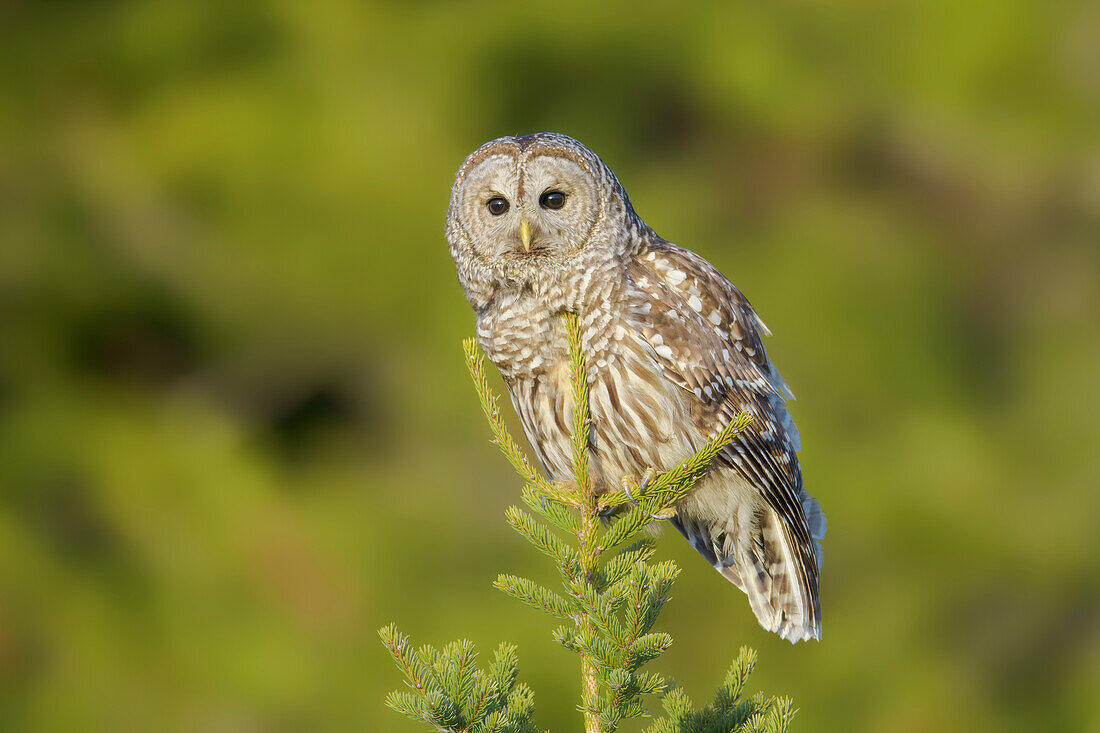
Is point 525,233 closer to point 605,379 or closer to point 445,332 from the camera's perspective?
point 605,379

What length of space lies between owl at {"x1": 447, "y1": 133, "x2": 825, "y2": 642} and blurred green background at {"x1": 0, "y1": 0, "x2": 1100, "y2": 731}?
2.60 metres

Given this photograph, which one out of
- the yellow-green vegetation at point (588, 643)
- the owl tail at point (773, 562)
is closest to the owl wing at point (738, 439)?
the owl tail at point (773, 562)

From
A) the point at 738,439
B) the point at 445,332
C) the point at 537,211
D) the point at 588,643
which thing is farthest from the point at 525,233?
the point at 445,332

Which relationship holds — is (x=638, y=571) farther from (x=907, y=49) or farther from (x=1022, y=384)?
(x=907, y=49)

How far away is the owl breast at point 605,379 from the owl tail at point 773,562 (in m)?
0.44

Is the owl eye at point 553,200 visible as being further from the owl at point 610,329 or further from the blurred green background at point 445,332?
the blurred green background at point 445,332

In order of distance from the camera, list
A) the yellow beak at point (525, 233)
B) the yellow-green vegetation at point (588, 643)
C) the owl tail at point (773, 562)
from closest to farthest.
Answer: the yellow-green vegetation at point (588, 643), the yellow beak at point (525, 233), the owl tail at point (773, 562)

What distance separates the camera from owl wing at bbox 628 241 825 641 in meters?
2.52

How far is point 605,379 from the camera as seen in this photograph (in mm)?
2486

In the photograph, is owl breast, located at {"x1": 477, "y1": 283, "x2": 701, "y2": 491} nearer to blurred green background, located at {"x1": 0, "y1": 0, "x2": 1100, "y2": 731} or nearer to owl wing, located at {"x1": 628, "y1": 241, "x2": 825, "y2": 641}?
owl wing, located at {"x1": 628, "y1": 241, "x2": 825, "y2": 641}

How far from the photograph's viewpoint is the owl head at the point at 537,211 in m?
2.52

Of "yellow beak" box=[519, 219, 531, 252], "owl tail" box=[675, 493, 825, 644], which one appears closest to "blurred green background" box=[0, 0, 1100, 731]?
"owl tail" box=[675, 493, 825, 644]

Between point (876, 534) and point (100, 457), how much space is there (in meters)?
4.27

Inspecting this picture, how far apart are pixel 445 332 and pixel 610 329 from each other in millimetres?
3092
